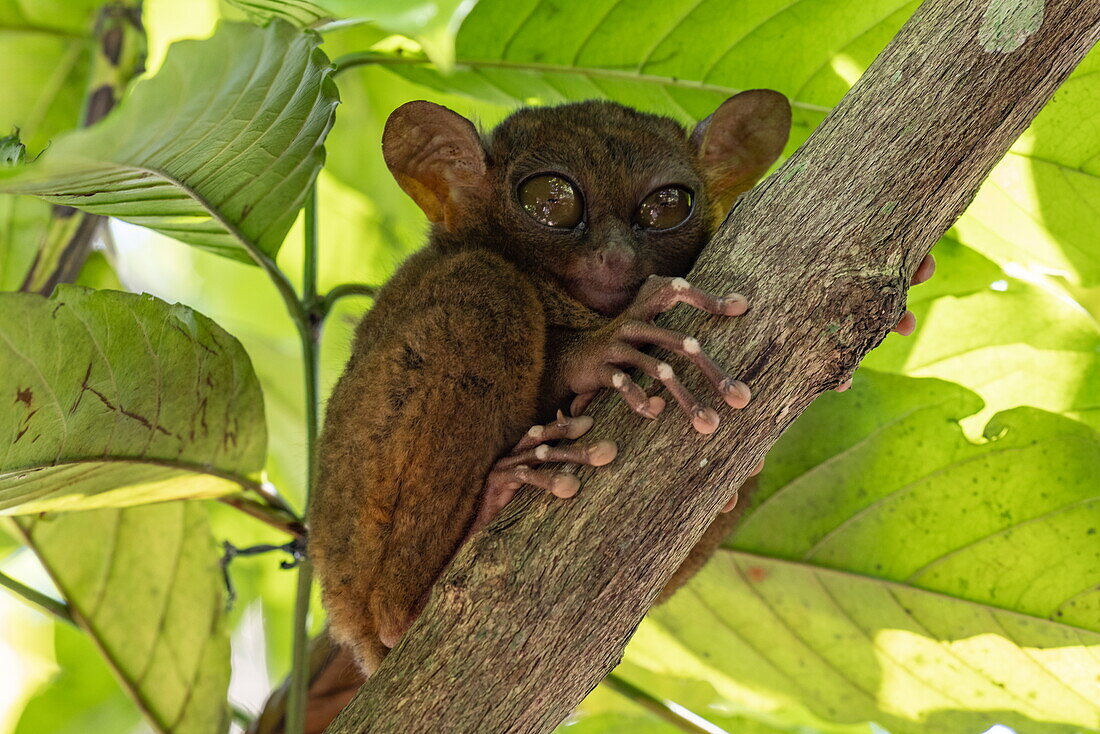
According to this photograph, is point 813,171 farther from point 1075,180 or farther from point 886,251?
point 1075,180

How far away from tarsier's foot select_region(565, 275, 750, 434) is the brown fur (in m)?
0.15

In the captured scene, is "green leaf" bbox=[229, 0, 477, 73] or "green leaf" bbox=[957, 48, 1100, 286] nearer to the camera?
"green leaf" bbox=[229, 0, 477, 73]

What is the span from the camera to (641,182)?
224 cm

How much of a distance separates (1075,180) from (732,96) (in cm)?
73

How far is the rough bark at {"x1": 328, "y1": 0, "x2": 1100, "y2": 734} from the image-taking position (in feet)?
4.99

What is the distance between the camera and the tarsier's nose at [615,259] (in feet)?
6.63

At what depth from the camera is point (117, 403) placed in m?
1.86

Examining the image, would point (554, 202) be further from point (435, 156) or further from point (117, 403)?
point (117, 403)

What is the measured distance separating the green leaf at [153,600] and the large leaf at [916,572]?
1.12 meters

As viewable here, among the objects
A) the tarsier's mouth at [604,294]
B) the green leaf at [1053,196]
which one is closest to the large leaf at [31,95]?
the tarsier's mouth at [604,294]

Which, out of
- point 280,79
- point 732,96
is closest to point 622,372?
point 280,79

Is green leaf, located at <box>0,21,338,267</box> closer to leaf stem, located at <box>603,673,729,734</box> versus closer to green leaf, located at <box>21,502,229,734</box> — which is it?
green leaf, located at <box>21,502,229,734</box>

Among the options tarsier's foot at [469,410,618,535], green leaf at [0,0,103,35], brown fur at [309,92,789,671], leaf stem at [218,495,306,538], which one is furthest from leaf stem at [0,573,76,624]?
green leaf at [0,0,103,35]

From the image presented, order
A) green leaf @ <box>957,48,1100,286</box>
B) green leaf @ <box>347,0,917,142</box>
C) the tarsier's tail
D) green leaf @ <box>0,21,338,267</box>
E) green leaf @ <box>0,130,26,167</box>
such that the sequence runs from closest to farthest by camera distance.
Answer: green leaf @ <box>0,21,338,267</box>
green leaf @ <box>0,130,26,167</box>
green leaf @ <box>957,48,1100,286</box>
green leaf @ <box>347,0,917,142</box>
the tarsier's tail
